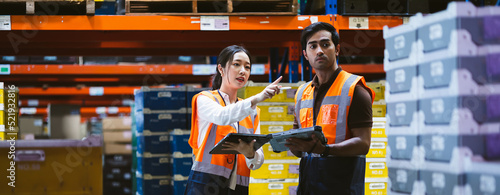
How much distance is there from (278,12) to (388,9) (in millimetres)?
1124

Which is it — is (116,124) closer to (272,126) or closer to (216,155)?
(272,126)

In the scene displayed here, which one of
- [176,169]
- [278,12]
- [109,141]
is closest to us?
[278,12]

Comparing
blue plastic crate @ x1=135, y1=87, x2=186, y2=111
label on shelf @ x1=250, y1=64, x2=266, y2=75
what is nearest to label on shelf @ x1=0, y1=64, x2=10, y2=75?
blue plastic crate @ x1=135, y1=87, x2=186, y2=111

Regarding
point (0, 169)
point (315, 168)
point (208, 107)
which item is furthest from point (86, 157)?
point (315, 168)

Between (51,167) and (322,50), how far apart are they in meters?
1.56

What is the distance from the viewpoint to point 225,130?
2.88 meters

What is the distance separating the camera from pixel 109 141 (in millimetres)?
9797

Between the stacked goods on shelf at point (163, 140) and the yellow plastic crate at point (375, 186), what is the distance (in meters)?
2.06

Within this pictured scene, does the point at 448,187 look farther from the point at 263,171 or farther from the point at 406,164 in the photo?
the point at 263,171

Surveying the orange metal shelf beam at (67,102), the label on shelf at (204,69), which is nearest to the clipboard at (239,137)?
the label on shelf at (204,69)

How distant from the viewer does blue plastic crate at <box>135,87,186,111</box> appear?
19.0ft

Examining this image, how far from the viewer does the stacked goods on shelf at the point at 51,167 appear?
2.48 metres

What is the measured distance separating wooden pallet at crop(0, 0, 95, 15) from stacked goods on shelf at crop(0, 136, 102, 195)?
7.04 ft

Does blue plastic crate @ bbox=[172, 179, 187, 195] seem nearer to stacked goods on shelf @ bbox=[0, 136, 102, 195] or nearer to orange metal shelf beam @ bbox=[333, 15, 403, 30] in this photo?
orange metal shelf beam @ bbox=[333, 15, 403, 30]
